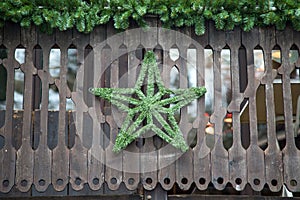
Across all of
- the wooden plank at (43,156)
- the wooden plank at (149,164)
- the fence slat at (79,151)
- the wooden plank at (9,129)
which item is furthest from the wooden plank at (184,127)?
the wooden plank at (9,129)

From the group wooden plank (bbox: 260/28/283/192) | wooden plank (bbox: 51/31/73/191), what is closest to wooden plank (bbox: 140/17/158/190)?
wooden plank (bbox: 51/31/73/191)

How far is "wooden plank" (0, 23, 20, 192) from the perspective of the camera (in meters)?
3.29

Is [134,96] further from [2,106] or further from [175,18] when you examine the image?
[2,106]

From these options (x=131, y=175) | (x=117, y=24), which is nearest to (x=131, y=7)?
(x=117, y=24)

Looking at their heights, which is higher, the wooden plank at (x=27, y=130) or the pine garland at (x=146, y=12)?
the pine garland at (x=146, y=12)

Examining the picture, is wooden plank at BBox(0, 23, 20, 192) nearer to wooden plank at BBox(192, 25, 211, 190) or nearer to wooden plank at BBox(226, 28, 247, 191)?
wooden plank at BBox(192, 25, 211, 190)

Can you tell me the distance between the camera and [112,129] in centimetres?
340

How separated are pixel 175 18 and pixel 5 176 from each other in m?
1.62

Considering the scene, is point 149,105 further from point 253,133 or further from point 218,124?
point 253,133

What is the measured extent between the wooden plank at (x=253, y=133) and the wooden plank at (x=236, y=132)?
4cm

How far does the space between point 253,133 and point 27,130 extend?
5.20 ft

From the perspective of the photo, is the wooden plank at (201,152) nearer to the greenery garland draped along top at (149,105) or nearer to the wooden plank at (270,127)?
the greenery garland draped along top at (149,105)

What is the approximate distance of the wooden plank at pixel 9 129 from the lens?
3291 millimetres

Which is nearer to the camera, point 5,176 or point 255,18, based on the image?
point 5,176
